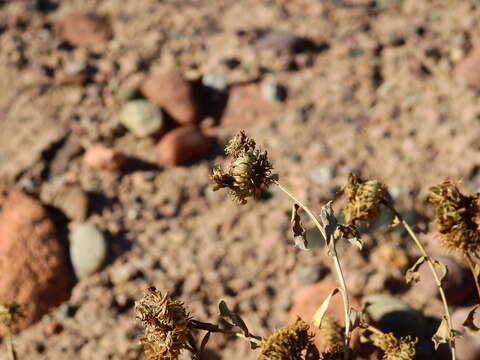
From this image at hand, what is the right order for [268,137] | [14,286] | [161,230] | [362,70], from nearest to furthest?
1. [14,286]
2. [161,230]
3. [268,137]
4. [362,70]

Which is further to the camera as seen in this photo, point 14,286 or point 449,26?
point 449,26

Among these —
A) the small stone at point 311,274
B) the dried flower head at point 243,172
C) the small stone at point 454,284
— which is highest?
the dried flower head at point 243,172

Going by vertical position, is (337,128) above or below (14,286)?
above

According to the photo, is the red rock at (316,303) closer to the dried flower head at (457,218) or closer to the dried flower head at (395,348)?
the dried flower head at (395,348)

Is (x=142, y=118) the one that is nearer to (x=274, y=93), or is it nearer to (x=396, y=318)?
(x=274, y=93)

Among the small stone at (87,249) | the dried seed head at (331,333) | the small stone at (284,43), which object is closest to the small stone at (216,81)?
the small stone at (284,43)

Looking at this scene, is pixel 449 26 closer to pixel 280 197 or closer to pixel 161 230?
pixel 280 197

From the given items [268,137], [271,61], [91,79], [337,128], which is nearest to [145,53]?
[91,79]

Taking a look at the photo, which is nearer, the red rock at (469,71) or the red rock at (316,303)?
the red rock at (316,303)

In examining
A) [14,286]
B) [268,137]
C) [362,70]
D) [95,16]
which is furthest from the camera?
[95,16]
